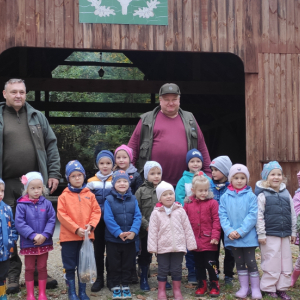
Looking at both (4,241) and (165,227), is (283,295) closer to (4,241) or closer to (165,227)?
(165,227)

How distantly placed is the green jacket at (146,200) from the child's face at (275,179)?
114 centimetres

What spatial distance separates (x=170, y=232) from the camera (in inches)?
149

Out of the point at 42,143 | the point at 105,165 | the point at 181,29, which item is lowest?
the point at 105,165

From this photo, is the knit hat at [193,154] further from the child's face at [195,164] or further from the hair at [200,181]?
the hair at [200,181]

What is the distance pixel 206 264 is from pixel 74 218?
1.34m

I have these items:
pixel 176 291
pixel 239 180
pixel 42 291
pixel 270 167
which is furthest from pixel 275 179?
pixel 42 291

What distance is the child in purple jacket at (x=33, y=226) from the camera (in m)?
3.65

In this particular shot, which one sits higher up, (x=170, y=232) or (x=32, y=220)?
(x=32, y=220)

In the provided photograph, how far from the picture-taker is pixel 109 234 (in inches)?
154

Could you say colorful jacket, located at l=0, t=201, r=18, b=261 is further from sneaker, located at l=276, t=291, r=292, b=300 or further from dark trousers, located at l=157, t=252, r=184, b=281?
sneaker, located at l=276, t=291, r=292, b=300

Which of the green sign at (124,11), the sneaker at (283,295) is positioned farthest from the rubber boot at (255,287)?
the green sign at (124,11)

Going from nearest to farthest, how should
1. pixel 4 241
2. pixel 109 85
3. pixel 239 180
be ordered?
pixel 4 241, pixel 239 180, pixel 109 85

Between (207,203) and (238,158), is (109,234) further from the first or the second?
(238,158)

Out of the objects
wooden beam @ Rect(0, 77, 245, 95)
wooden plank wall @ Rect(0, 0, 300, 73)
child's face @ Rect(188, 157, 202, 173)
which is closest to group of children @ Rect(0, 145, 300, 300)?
child's face @ Rect(188, 157, 202, 173)
